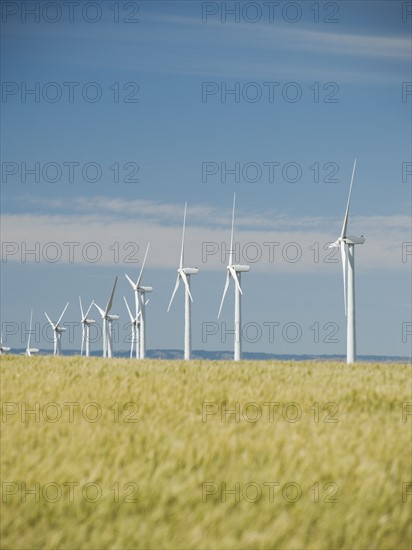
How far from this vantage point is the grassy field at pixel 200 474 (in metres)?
10.7

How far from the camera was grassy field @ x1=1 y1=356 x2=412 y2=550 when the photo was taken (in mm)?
10688

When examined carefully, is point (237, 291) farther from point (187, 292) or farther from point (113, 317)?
point (113, 317)

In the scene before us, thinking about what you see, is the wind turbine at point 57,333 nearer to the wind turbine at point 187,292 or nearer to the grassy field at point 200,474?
the wind turbine at point 187,292

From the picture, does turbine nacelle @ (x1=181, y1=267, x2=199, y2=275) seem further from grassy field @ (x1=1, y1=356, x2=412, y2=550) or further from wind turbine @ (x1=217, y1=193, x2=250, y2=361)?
grassy field @ (x1=1, y1=356, x2=412, y2=550)

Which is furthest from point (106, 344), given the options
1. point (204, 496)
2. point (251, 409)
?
point (204, 496)

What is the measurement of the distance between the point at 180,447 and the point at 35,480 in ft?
7.70

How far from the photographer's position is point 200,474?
12.0m

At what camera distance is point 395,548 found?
10.9 meters

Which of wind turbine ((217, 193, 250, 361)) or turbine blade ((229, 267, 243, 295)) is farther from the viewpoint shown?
turbine blade ((229, 267, 243, 295))

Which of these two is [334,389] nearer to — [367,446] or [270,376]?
[270,376]

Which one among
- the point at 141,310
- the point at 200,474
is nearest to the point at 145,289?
the point at 141,310

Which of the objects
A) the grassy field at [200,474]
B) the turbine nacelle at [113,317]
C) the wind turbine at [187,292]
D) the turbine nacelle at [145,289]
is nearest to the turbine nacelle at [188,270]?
the wind turbine at [187,292]

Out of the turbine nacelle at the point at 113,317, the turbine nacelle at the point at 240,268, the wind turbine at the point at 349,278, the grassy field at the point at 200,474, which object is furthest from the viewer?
the turbine nacelle at the point at 113,317

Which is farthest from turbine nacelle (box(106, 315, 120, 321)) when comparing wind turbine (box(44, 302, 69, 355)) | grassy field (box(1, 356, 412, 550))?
grassy field (box(1, 356, 412, 550))
